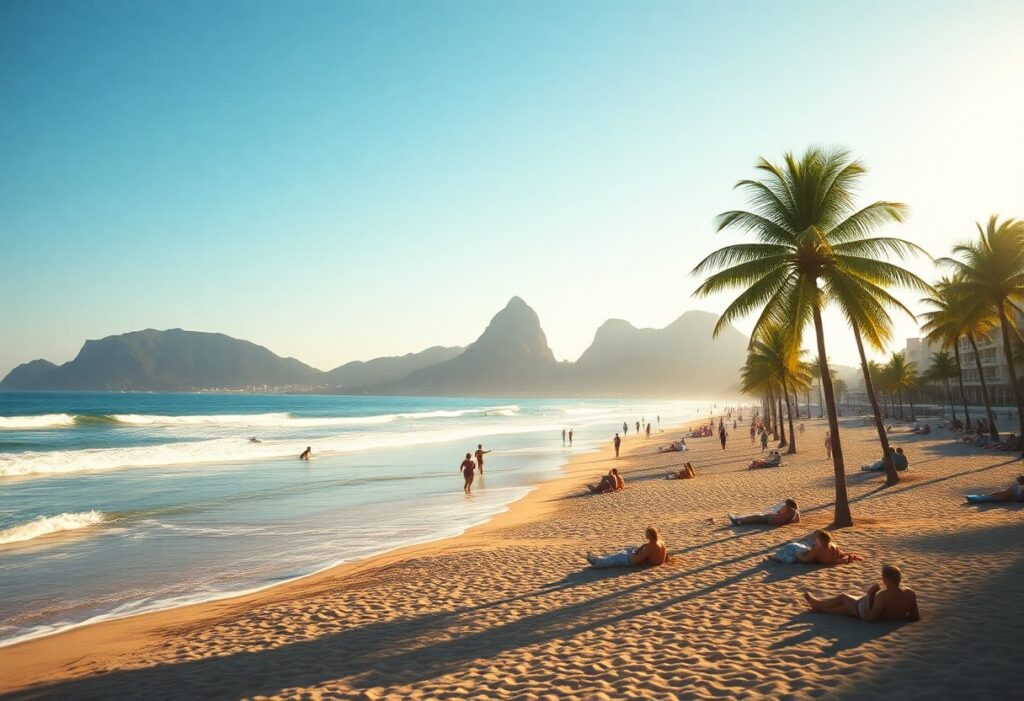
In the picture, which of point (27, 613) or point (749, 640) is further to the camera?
point (27, 613)

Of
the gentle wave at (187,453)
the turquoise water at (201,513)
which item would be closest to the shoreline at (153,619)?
A: the turquoise water at (201,513)

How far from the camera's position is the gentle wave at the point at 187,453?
30.2 meters

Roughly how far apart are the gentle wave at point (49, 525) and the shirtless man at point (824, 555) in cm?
1759

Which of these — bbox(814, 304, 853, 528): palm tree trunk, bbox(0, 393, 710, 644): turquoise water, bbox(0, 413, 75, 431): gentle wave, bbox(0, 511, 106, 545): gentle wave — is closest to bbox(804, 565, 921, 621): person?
bbox(814, 304, 853, 528): palm tree trunk

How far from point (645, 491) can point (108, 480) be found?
23.0m

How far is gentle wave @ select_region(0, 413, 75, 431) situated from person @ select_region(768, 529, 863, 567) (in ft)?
231

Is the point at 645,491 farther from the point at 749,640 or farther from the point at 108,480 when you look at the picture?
the point at 108,480

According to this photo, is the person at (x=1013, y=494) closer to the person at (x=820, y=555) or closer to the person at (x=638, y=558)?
the person at (x=820, y=555)

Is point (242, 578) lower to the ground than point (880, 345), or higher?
lower

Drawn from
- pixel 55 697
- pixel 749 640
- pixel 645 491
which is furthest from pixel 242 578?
pixel 645 491

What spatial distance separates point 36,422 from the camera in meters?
63.7

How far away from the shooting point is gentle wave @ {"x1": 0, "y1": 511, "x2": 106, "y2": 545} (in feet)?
49.3

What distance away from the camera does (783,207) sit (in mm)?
12805

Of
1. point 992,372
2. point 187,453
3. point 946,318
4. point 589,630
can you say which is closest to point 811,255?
point 589,630
